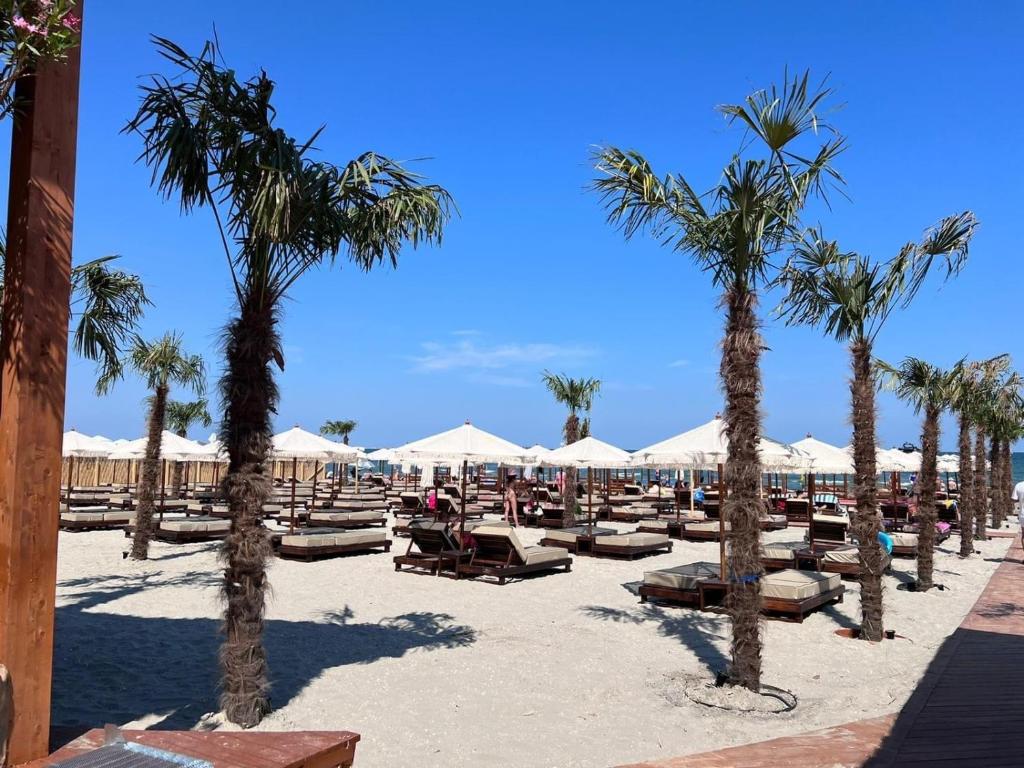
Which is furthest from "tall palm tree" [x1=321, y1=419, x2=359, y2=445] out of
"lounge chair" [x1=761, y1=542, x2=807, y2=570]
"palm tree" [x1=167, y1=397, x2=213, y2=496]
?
"lounge chair" [x1=761, y1=542, x2=807, y2=570]

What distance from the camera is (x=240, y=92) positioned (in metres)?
5.77

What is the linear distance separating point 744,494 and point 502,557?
7582 millimetres

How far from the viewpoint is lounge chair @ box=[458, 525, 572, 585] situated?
13.1 meters

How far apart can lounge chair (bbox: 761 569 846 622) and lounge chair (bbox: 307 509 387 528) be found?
11.6 metres

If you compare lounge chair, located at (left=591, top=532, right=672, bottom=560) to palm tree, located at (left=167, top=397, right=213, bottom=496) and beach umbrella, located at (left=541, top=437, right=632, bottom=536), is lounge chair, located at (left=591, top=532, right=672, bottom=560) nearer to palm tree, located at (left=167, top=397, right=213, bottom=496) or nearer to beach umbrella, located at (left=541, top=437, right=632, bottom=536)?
beach umbrella, located at (left=541, top=437, right=632, bottom=536)

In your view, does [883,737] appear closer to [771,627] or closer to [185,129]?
[771,627]

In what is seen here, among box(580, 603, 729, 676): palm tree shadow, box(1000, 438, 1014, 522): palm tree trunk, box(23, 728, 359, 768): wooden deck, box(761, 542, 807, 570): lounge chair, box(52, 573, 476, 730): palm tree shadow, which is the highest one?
box(1000, 438, 1014, 522): palm tree trunk

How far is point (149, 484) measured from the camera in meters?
15.0

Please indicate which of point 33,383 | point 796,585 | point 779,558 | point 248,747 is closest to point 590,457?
point 779,558

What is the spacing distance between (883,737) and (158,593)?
957cm

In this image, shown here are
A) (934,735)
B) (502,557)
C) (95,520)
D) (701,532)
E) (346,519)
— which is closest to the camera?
(934,735)

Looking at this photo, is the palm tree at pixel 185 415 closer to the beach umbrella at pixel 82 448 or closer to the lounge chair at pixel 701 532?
the beach umbrella at pixel 82 448

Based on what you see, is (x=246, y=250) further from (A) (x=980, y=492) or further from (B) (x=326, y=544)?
(A) (x=980, y=492)

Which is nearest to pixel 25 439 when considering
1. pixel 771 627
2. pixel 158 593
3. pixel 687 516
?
Answer: pixel 158 593
